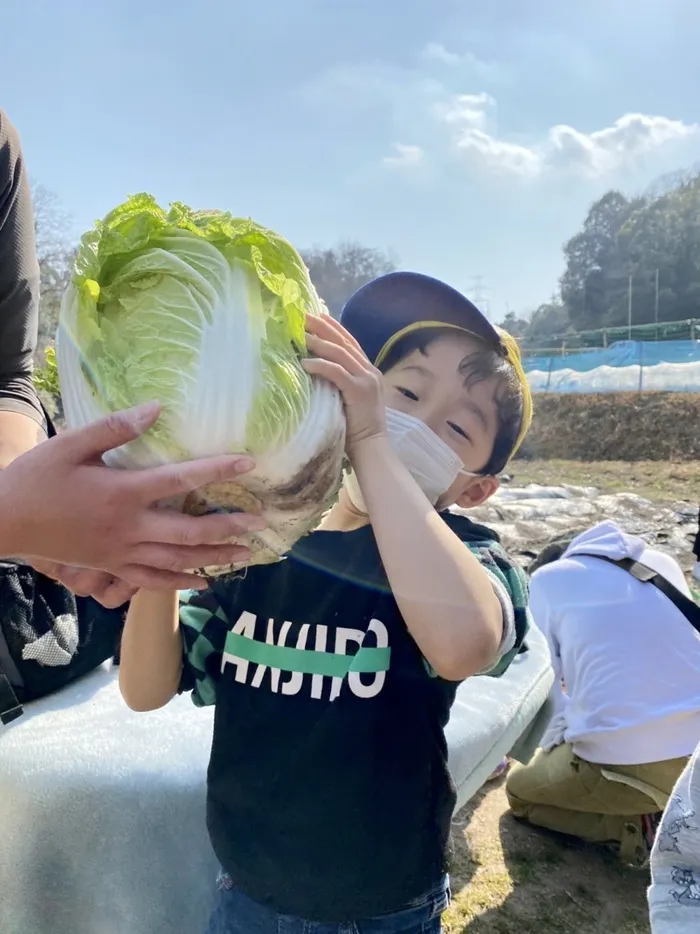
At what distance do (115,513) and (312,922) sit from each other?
3.95ft

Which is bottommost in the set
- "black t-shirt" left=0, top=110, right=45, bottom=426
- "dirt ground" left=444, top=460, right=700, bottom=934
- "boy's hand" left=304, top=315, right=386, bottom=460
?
"dirt ground" left=444, top=460, right=700, bottom=934

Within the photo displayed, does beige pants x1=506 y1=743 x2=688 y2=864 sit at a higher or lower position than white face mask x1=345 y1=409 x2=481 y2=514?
lower

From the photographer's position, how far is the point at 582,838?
152 inches

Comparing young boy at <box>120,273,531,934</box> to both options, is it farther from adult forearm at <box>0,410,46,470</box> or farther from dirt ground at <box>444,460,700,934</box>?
dirt ground at <box>444,460,700,934</box>

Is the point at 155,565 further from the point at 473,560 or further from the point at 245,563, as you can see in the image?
the point at 473,560

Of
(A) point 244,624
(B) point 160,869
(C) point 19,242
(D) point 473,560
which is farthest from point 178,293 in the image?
(B) point 160,869

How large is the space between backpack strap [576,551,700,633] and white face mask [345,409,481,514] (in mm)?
2199

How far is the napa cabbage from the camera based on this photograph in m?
1.20

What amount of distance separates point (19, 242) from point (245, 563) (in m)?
1.71

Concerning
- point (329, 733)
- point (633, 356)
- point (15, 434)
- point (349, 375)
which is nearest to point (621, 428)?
point (633, 356)

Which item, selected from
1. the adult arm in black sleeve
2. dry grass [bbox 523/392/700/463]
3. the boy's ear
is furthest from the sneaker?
dry grass [bbox 523/392/700/463]

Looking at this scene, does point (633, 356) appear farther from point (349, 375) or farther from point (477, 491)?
point (349, 375)

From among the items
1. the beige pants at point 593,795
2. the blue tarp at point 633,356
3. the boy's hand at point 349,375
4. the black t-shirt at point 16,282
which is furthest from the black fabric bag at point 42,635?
the blue tarp at point 633,356

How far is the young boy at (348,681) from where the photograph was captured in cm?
176
